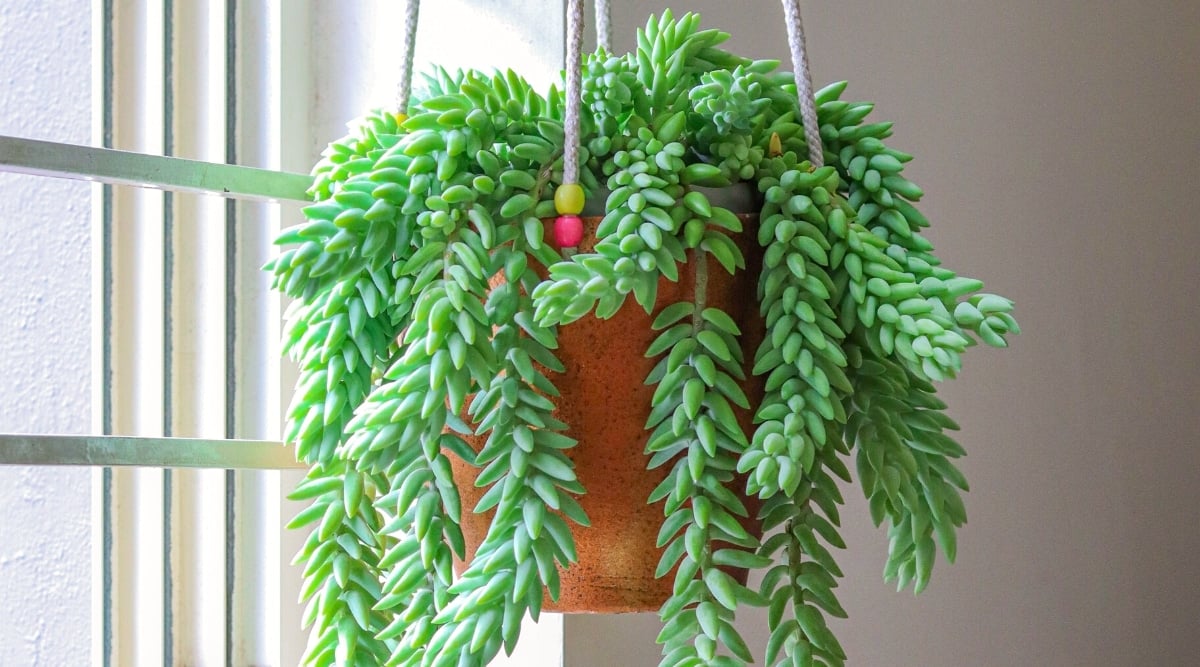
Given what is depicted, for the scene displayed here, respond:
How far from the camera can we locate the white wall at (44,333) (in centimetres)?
90

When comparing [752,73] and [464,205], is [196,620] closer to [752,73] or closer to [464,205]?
[464,205]

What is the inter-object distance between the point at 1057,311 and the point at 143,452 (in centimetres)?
104

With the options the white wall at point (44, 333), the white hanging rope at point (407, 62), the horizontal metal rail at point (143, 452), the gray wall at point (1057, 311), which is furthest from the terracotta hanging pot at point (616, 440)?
the gray wall at point (1057, 311)

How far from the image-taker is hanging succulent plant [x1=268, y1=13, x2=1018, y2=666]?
0.55 m

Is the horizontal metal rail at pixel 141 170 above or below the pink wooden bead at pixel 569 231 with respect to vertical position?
above

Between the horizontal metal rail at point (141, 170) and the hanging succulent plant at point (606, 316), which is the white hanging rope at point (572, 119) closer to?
the hanging succulent plant at point (606, 316)

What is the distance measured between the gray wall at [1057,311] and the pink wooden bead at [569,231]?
629 millimetres

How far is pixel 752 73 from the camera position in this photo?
653mm

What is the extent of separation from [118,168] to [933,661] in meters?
0.94

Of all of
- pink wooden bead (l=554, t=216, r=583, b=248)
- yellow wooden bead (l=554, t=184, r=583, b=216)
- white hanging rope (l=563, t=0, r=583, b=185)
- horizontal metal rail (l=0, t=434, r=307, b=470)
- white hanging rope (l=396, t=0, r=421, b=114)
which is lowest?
horizontal metal rail (l=0, t=434, r=307, b=470)

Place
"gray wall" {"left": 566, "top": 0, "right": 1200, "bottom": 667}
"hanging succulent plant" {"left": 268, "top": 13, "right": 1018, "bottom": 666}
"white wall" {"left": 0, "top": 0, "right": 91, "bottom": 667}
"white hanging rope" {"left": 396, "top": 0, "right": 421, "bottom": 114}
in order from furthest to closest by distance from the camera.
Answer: "gray wall" {"left": 566, "top": 0, "right": 1200, "bottom": 667} → "white wall" {"left": 0, "top": 0, "right": 91, "bottom": 667} → "white hanging rope" {"left": 396, "top": 0, "right": 421, "bottom": 114} → "hanging succulent plant" {"left": 268, "top": 13, "right": 1018, "bottom": 666}

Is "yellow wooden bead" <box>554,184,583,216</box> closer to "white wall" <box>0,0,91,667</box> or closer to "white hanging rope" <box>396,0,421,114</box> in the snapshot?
"white hanging rope" <box>396,0,421,114</box>

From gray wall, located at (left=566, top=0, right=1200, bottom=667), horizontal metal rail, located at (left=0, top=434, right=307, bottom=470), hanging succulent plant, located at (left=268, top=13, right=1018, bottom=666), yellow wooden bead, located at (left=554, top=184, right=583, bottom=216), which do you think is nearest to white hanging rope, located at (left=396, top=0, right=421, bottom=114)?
hanging succulent plant, located at (left=268, top=13, right=1018, bottom=666)

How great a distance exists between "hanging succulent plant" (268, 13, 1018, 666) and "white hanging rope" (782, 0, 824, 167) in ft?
0.05
